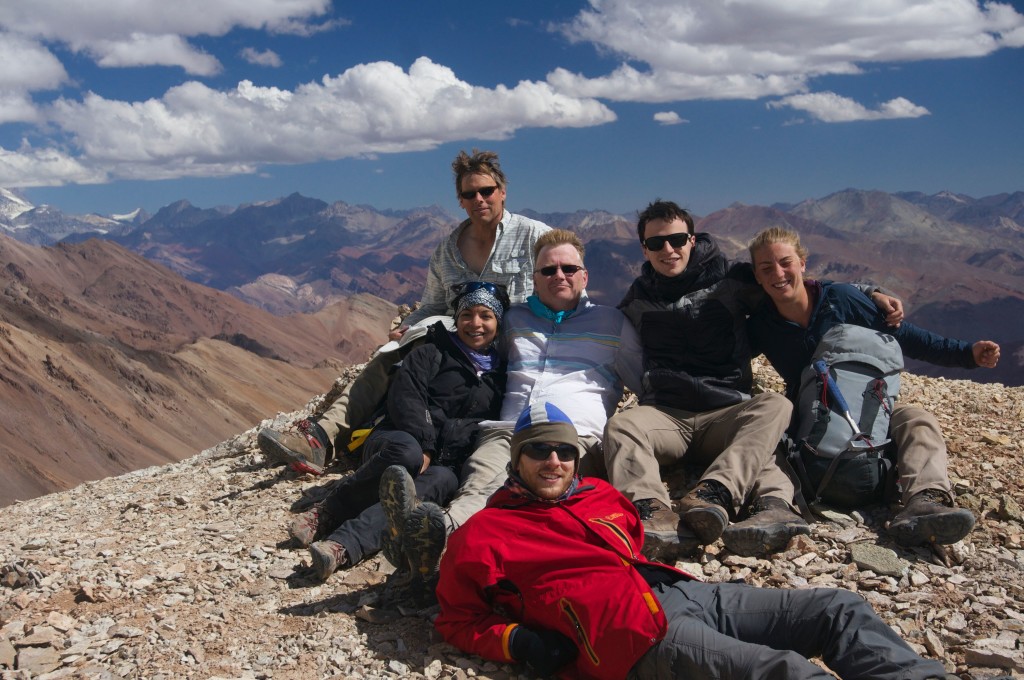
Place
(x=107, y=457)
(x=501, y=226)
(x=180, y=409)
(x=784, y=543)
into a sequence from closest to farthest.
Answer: (x=784, y=543), (x=501, y=226), (x=107, y=457), (x=180, y=409)

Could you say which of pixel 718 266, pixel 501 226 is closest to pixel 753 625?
pixel 718 266

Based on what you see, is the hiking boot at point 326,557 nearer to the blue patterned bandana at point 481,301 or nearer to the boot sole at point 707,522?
the blue patterned bandana at point 481,301

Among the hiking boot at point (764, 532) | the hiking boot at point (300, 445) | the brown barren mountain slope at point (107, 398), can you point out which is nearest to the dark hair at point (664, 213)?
the hiking boot at point (764, 532)

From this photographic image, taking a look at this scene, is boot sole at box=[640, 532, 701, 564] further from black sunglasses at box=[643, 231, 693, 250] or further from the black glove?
black sunglasses at box=[643, 231, 693, 250]

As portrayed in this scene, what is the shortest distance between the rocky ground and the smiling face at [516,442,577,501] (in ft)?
3.63

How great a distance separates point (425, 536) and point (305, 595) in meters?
1.27

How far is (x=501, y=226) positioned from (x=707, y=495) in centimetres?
367

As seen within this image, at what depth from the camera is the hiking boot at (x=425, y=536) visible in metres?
5.21

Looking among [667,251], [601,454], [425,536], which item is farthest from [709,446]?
[425,536]

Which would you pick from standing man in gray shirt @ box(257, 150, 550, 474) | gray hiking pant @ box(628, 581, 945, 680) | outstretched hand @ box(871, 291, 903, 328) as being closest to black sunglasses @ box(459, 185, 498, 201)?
standing man in gray shirt @ box(257, 150, 550, 474)

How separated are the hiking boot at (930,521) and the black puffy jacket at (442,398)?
11.0 feet

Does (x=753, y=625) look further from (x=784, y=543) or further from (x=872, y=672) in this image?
(x=784, y=543)

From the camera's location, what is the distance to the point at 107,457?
10438 centimetres

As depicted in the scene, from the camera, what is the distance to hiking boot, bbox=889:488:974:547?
5.32 m
